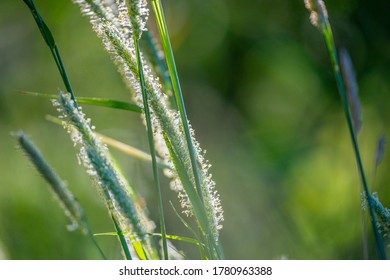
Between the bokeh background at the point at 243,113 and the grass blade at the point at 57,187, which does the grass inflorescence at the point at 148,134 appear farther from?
the bokeh background at the point at 243,113

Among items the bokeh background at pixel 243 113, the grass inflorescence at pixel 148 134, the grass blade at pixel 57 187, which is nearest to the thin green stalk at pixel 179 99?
the grass inflorescence at pixel 148 134

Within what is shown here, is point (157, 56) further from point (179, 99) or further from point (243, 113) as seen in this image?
point (243, 113)

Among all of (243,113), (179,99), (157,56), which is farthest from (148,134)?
(243,113)

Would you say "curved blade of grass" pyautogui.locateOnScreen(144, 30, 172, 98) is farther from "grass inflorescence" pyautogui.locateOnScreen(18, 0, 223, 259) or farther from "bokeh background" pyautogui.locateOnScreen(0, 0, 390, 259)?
"bokeh background" pyautogui.locateOnScreen(0, 0, 390, 259)

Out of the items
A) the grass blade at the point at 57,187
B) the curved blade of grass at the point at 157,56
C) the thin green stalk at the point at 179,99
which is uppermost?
the curved blade of grass at the point at 157,56

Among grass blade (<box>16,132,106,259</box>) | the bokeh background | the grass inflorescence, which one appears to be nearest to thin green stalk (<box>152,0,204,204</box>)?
the grass inflorescence

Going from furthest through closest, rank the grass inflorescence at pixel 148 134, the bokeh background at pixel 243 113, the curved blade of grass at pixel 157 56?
1. the bokeh background at pixel 243 113
2. the curved blade of grass at pixel 157 56
3. the grass inflorescence at pixel 148 134
